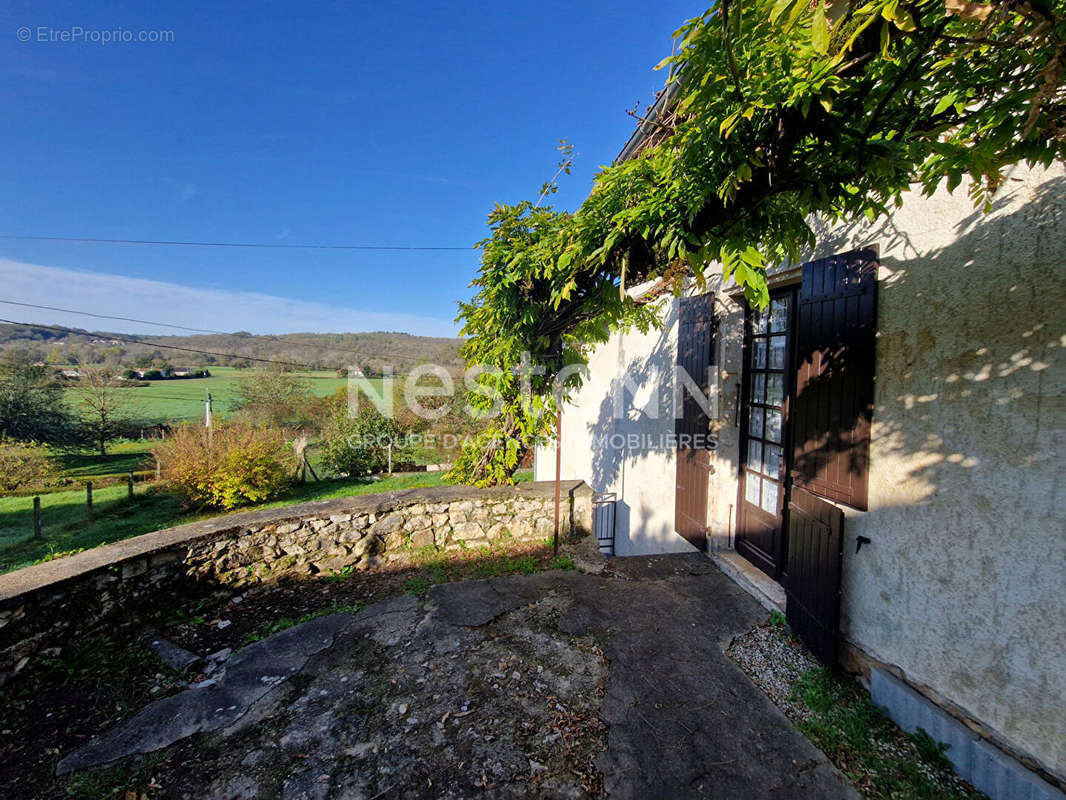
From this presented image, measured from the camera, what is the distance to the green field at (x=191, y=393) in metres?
18.0

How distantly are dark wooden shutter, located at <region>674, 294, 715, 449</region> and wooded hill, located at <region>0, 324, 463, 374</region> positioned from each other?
1189cm

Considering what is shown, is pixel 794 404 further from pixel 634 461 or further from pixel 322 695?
pixel 322 695

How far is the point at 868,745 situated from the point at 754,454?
222 cm

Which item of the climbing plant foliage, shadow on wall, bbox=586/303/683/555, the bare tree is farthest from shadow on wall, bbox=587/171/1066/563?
the bare tree

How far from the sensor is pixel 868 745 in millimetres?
2111

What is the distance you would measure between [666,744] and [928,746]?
1304 millimetres

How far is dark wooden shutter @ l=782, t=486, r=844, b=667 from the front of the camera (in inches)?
99.7

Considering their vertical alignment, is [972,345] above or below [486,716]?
above

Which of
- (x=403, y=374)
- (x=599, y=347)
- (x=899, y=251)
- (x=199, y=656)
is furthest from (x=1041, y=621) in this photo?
(x=403, y=374)

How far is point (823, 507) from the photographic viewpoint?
2631 mm

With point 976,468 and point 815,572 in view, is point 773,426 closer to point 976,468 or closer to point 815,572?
point 815,572

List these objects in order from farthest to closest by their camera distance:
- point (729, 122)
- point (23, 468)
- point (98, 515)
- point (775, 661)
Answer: point (23, 468)
point (98, 515)
point (775, 661)
point (729, 122)

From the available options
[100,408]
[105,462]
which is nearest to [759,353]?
[100,408]

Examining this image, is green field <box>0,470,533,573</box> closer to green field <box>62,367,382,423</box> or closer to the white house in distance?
green field <box>62,367,382,423</box>
